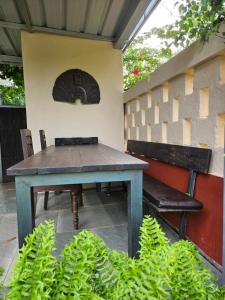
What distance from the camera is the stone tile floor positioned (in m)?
2.10

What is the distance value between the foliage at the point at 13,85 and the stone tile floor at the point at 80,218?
7.80 feet

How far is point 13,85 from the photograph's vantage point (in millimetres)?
5680

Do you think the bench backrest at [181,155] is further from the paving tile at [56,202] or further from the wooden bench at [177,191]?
the paving tile at [56,202]

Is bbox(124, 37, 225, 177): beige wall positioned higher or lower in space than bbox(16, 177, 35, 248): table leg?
higher

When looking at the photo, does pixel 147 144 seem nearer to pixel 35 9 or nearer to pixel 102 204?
pixel 102 204

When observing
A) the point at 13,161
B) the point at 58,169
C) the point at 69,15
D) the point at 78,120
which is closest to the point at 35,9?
the point at 69,15

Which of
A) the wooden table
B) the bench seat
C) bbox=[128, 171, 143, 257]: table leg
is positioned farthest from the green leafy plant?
the bench seat

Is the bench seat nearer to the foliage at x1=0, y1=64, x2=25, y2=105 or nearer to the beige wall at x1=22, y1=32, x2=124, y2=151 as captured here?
the beige wall at x1=22, y1=32, x2=124, y2=151

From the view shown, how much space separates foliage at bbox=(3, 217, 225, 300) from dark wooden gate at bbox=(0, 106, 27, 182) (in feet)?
15.2

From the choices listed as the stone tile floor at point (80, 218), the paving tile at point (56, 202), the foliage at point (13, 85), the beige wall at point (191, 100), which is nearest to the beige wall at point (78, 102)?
the paving tile at point (56, 202)

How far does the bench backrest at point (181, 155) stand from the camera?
174 centimetres

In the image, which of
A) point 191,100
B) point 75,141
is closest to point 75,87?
point 75,141

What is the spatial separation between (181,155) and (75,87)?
242 cm

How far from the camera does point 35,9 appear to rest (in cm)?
308
